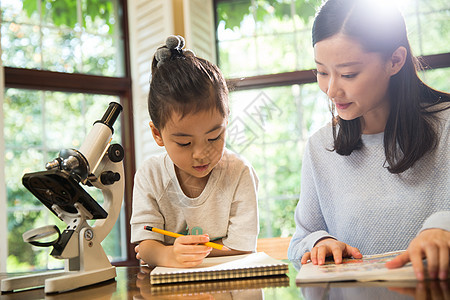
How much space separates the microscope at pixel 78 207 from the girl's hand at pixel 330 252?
454 mm

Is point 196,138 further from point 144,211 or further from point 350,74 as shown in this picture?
point 350,74

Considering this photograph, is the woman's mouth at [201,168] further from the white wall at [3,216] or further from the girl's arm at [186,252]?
the white wall at [3,216]

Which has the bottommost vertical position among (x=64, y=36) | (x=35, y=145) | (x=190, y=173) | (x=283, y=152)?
(x=190, y=173)

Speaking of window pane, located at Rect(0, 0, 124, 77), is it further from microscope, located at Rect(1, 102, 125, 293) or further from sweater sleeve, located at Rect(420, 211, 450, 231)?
sweater sleeve, located at Rect(420, 211, 450, 231)

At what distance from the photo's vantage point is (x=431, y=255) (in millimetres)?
737

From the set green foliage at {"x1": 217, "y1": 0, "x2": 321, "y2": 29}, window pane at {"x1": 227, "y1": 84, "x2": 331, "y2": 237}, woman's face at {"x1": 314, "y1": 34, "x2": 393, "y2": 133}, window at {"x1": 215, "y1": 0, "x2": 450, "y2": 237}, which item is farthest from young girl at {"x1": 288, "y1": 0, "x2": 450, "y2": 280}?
green foliage at {"x1": 217, "y1": 0, "x2": 321, "y2": 29}

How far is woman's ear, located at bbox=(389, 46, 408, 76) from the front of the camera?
121cm

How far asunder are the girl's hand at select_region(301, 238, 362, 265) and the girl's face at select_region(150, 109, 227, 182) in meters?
0.37

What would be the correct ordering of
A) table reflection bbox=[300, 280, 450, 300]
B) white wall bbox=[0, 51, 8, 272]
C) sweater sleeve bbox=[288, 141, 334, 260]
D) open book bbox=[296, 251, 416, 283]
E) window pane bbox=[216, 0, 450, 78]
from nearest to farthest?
table reflection bbox=[300, 280, 450, 300] → open book bbox=[296, 251, 416, 283] → sweater sleeve bbox=[288, 141, 334, 260] → white wall bbox=[0, 51, 8, 272] → window pane bbox=[216, 0, 450, 78]

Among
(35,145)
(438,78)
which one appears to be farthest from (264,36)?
(35,145)

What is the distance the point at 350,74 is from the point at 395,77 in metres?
0.19

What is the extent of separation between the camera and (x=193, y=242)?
3.42 ft

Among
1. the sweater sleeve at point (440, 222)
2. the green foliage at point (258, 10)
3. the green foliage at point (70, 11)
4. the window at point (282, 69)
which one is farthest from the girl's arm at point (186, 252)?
the green foliage at point (258, 10)

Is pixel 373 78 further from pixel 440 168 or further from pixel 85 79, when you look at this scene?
pixel 85 79
